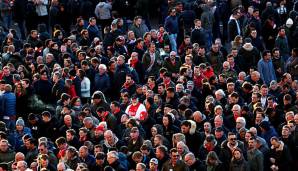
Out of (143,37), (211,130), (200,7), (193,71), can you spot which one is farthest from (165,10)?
(211,130)

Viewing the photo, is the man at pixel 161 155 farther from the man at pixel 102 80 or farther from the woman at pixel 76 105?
the man at pixel 102 80

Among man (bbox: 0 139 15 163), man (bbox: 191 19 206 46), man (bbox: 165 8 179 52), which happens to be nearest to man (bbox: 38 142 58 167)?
man (bbox: 0 139 15 163)

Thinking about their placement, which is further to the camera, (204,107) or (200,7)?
(200,7)

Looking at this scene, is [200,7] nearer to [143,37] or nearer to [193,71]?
[143,37]

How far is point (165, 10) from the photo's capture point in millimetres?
37188

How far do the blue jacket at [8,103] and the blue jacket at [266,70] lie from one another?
7.21 m

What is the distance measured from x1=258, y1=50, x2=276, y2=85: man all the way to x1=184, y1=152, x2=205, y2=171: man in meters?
7.55

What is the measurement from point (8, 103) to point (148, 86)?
3577mm

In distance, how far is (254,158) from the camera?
24.4 meters

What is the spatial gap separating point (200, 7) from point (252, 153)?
484 inches

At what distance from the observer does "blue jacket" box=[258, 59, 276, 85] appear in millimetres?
31047

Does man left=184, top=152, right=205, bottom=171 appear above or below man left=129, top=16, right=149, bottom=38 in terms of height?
below

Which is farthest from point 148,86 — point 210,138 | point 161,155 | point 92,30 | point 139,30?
point 139,30

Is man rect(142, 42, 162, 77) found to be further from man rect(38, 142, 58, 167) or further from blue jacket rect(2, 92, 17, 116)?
man rect(38, 142, 58, 167)
